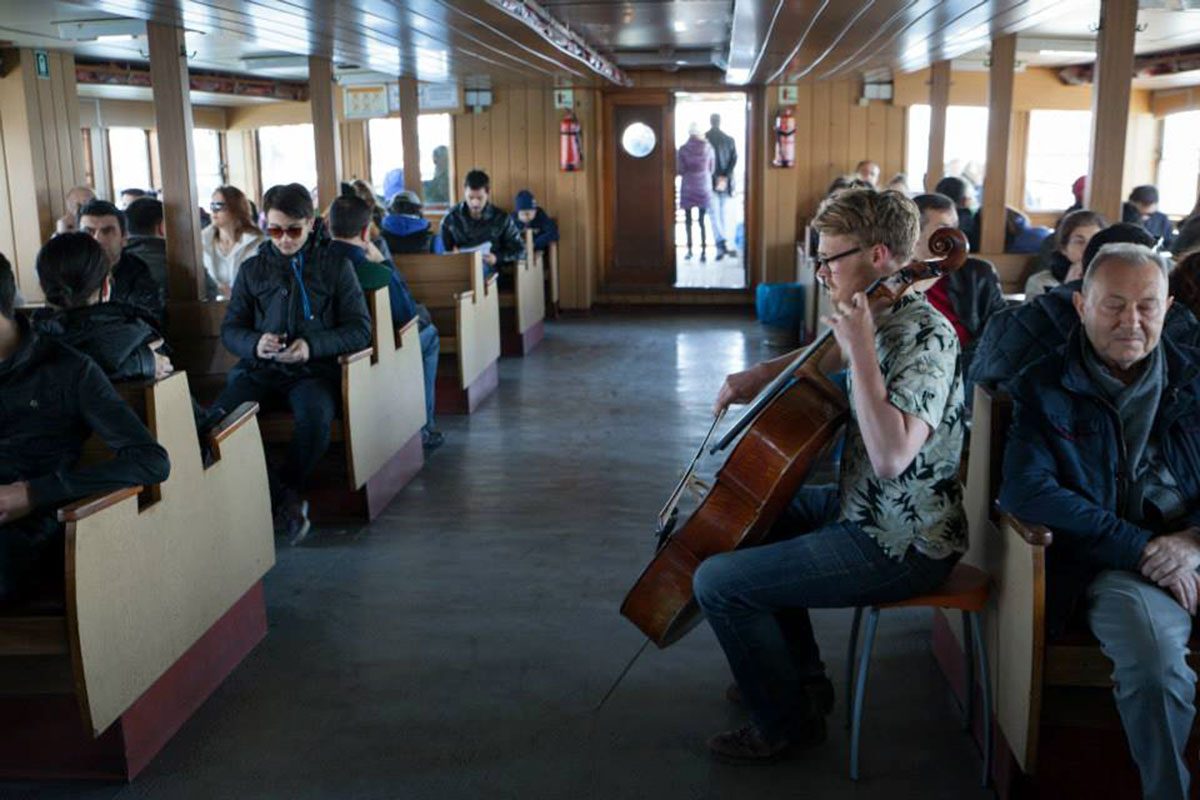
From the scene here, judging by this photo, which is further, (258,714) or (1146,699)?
(258,714)


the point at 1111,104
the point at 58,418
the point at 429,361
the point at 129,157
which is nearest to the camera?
the point at 58,418

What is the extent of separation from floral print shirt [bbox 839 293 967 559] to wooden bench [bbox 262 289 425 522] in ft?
8.96

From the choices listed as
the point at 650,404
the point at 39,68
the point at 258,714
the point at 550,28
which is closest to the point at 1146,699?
the point at 258,714

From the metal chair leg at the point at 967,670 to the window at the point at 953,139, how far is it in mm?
10114

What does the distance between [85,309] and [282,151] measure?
38.7ft

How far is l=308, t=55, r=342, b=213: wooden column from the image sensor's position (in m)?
8.41

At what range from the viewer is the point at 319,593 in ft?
13.9

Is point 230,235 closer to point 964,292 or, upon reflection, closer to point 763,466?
point 964,292

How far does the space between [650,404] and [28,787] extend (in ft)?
16.7

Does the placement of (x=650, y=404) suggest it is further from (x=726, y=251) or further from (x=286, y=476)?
(x=726, y=251)

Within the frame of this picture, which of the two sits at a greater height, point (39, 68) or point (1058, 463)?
point (39, 68)

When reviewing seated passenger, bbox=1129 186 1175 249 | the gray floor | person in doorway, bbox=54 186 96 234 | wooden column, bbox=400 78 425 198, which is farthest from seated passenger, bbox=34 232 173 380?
seated passenger, bbox=1129 186 1175 249

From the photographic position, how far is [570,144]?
1198 centimetres

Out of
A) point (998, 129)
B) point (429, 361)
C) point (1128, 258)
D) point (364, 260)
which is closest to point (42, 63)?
point (429, 361)
